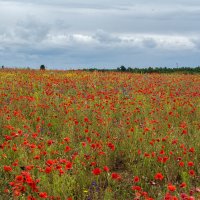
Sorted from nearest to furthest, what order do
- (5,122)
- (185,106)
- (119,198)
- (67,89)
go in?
(119,198) < (5,122) < (185,106) < (67,89)

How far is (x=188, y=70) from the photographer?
30.4 metres

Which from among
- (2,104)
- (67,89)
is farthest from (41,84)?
(2,104)

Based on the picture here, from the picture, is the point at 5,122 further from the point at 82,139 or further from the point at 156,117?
the point at 156,117

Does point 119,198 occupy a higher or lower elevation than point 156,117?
lower

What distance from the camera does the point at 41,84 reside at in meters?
15.7

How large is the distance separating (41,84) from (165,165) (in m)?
10.3

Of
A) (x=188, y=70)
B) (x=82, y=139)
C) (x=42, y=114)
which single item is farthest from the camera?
(x=188, y=70)

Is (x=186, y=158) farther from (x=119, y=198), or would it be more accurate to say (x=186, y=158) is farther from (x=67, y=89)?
(x=67, y=89)

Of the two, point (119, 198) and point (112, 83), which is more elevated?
point (112, 83)

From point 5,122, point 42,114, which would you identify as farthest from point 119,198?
point 42,114

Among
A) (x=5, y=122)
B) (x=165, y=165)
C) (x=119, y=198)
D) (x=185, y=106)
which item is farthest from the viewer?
(x=185, y=106)

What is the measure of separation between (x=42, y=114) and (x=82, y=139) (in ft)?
7.78

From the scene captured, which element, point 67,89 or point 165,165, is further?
point 67,89

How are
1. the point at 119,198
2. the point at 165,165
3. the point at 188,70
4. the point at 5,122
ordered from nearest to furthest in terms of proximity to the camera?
1. the point at 119,198
2. the point at 165,165
3. the point at 5,122
4. the point at 188,70
